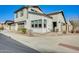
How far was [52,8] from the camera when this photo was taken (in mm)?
3479

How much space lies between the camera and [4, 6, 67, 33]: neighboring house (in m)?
3.55

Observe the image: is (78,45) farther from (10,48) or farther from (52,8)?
(10,48)

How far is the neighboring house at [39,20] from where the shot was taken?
355 cm

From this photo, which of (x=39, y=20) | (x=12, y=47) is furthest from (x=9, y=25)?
(x=39, y=20)

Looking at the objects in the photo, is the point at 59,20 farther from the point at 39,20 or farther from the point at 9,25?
the point at 9,25

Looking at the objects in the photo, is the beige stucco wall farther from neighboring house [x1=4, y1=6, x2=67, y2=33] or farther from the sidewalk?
the sidewalk

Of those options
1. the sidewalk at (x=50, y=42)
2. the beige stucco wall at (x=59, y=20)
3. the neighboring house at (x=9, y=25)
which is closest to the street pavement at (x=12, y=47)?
the sidewalk at (x=50, y=42)

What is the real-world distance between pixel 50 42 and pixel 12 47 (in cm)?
57

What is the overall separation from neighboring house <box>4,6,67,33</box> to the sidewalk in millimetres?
131

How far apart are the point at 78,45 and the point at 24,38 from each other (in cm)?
82

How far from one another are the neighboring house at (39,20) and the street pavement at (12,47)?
0.89 ft

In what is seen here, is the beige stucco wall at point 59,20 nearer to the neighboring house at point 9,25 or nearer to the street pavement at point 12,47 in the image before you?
the street pavement at point 12,47

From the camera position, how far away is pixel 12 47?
3.49 m
